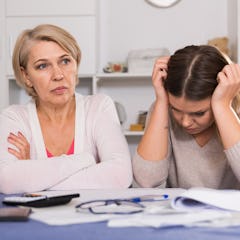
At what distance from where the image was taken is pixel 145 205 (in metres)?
0.96

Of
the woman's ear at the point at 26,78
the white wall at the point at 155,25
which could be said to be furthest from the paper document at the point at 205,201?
the white wall at the point at 155,25

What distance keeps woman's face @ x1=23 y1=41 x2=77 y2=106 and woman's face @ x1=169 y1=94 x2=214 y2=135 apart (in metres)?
0.44

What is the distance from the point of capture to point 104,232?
78 centimetres

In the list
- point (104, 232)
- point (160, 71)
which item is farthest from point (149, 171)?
point (104, 232)

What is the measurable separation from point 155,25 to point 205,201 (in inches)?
104

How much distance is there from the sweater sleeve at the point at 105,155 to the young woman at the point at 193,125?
0.06m

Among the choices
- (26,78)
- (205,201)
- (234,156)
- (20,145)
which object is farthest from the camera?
(26,78)

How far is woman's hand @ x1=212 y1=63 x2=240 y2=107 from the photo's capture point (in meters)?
1.33

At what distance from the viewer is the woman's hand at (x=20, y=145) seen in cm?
152

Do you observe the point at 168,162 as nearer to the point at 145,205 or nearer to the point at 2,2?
the point at 145,205

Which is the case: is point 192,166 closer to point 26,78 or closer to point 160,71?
point 160,71

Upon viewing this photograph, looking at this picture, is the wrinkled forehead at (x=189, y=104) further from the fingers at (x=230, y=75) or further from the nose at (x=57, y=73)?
the nose at (x=57, y=73)

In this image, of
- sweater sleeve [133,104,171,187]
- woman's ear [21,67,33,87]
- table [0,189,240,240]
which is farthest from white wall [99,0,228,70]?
table [0,189,240,240]

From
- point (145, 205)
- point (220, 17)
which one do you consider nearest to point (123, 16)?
point (220, 17)
